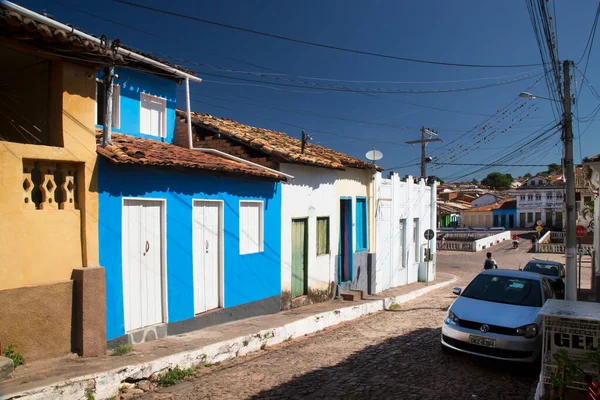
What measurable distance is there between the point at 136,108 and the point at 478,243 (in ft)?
117

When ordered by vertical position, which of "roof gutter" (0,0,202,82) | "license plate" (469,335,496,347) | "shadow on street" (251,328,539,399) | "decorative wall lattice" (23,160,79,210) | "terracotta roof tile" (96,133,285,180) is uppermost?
"roof gutter" (0,0,202,82)

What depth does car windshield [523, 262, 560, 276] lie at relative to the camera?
1581cm

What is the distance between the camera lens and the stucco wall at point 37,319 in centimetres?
548

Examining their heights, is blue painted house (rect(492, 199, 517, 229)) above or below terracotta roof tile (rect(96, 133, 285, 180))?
below

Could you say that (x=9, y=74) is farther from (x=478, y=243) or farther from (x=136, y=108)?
(x=478, y=243)

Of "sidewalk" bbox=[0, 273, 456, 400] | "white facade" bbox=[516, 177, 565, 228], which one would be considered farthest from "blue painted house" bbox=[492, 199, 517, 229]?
"sidewalk" bbox=[0, 273, 456, 400]

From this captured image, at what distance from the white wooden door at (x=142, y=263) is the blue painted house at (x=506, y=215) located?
75.0 m

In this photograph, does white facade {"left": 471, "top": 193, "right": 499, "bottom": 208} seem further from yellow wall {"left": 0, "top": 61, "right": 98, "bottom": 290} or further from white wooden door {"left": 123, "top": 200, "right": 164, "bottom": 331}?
yellow wall {"left": 0, "top": 61, "right": 98, "bottom": 290}

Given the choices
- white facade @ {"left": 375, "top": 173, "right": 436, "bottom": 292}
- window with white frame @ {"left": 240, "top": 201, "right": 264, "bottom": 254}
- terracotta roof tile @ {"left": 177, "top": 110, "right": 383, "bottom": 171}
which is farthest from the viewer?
white facade @ {"left": 375, "top": 173, "right": 436, "bottom": 292}

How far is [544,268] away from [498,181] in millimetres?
92494

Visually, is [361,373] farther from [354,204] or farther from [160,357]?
[354,204]

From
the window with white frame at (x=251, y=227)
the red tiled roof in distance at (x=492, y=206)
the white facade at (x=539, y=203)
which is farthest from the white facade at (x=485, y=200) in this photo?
the window with white frame at (x=251, y=227)

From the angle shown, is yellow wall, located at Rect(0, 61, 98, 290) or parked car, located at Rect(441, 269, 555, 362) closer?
yellow wall, located at Rect(0, 61, 98, 290)

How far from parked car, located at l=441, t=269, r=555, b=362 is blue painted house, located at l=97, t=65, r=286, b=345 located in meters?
4.53
